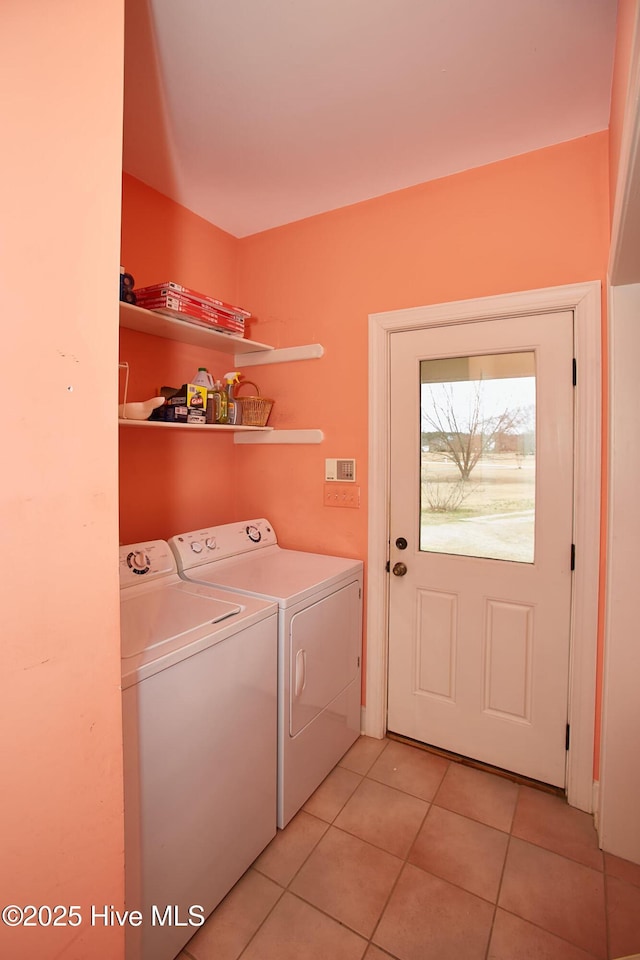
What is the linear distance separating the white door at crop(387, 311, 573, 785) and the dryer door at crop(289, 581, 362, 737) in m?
0.23

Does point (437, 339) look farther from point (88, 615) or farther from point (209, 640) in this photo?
point (88, 615)

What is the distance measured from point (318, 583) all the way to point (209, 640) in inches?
24.2

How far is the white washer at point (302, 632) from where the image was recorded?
1715 mm

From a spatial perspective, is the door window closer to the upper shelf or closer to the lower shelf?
the lower shelf

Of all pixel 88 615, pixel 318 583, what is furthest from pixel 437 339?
pixel 88 615

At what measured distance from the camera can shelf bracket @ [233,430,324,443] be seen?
7.82ft

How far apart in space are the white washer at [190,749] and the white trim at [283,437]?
970mm

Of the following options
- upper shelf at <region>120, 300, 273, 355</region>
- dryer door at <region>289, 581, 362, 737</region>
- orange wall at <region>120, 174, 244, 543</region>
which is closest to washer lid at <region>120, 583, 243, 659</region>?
dryer door at <region>289, 581, 362, 737</region>

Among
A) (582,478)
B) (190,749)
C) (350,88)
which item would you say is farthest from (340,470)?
(350,88)

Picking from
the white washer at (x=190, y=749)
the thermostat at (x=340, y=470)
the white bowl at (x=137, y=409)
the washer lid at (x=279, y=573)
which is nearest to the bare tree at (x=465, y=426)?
the thermostat at (x=340, y=470)

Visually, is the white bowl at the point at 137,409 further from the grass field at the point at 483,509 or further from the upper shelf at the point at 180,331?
the grass field at the point at 483,509

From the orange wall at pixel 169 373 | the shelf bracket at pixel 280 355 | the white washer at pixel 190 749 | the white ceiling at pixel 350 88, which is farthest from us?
the shelf bracket at pixel 280 355

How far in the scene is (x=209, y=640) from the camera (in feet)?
4.51

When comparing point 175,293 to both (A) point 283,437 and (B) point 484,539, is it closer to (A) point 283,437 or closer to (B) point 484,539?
(A) point 283,437
